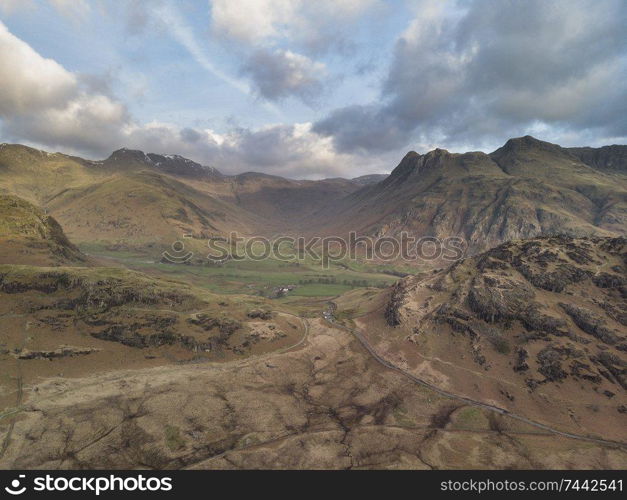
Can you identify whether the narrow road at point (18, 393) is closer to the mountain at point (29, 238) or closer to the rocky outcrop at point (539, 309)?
the mountain at point (29, 238)

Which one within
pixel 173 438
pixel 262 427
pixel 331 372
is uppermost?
pixel 331 372

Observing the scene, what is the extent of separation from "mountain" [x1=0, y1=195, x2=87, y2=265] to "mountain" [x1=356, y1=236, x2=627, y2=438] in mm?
147895

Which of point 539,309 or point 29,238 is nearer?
point 539,309

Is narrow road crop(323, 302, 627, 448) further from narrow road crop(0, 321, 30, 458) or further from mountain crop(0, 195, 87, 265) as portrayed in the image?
mountain crop(0, 195, 87, 265)

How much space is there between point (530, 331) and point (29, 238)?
212m

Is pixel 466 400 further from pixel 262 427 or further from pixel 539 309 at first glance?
pixel 262 427

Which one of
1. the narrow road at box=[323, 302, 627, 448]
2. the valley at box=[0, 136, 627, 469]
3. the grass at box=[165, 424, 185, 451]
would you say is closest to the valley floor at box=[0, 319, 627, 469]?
the grass at box=[165, 424, 185, 451]

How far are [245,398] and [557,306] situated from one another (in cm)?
9129

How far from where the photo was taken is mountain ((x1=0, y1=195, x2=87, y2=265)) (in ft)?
484

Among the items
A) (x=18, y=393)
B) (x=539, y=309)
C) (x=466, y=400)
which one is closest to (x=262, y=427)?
(x=466, y=400)

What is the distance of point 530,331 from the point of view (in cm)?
9394

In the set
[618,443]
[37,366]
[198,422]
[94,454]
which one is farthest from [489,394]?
[37,366]

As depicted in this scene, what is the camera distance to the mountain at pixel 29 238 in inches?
5812

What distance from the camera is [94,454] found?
5944 centimetres
